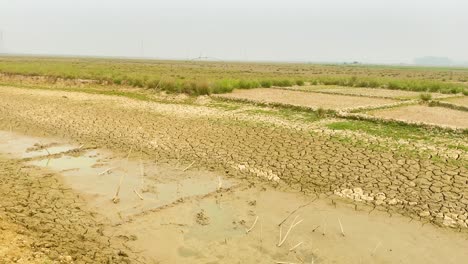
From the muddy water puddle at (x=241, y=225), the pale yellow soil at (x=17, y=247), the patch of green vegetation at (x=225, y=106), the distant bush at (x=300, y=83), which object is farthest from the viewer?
the distant bush at (x=300, y=83)

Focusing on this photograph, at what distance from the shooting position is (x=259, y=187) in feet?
25.4

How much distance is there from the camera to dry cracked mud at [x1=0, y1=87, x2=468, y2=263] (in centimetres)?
628

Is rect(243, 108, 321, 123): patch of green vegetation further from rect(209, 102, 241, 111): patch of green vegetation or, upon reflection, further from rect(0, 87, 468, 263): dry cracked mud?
rect(0, 87, 468, 263): dry cracked mud

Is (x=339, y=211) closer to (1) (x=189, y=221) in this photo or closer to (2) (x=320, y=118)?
(1) (x=189, y=221)

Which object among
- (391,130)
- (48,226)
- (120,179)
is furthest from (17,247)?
(391,130)

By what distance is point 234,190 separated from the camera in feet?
24.8

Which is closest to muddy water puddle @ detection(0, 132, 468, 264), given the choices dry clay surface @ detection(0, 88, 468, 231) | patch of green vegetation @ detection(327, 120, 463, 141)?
dry clay surface @ detection(0, 88, 468, 231)

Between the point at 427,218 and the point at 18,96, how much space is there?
61.7ft

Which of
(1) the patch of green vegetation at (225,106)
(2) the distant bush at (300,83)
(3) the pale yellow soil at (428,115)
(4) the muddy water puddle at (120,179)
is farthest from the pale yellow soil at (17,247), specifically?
(2) the distant bush at (300,83)

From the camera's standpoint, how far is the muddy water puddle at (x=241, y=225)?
534cm

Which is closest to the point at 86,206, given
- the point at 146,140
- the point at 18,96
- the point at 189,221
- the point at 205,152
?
the point at 189,221

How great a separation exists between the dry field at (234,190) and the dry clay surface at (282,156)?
0.04 metres

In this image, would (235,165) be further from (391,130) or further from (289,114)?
(289,114)

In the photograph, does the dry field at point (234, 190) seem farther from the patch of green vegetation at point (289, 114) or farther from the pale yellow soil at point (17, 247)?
the patch of green vegetation at point (289, 114)
